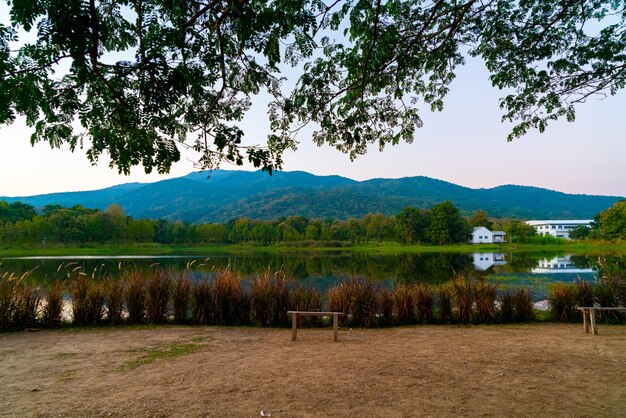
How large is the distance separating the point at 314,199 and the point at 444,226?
70149 mm

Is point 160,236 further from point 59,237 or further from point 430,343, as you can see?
point 430,343

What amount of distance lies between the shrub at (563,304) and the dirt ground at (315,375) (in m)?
1.32

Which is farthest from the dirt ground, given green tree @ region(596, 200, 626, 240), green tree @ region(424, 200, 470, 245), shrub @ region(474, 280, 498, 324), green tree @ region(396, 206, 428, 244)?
green tree @ region(396, 206, 428, 244)

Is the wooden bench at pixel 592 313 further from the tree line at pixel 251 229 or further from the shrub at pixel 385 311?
the tree line at pixel 251 229

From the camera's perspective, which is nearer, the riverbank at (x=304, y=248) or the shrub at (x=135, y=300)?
the shrub at (x=135, y=300)

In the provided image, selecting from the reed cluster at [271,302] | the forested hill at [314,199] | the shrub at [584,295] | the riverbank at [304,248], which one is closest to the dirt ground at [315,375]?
the reed cluster at [271,302]

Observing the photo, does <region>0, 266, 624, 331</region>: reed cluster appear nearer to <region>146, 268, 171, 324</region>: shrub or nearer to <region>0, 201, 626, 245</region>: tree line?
<region>146, 268, 171, 324</region>: shrub

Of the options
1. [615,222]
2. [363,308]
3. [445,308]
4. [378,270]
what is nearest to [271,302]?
[363,308]

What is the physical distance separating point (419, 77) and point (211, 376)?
5374 millimetres

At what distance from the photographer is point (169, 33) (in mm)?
3359

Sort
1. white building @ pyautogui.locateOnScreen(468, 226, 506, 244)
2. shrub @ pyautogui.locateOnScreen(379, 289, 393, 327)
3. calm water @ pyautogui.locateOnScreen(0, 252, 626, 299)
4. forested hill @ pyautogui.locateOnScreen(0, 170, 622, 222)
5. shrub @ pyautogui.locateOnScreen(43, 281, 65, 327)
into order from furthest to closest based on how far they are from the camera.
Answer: forested hill @ pyautogui.locateOnScreen(0, 170, 622, 222) < white building @ pyautogui.locateOnScreen(468, 226, 506, 244) < calm water @ pyautogui.locateOnScreen(0, 252, 626, 299) < shrub @ pyautogui.locateOnScreen(379, 289, 393, 327) < shrub @ pyautogui.locateOnScreen(43, 281, 65, 327)

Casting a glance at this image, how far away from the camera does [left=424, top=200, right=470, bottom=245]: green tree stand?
65775mm

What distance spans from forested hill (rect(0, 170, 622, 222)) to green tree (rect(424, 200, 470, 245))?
52.5m

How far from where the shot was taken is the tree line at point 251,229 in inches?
2336
